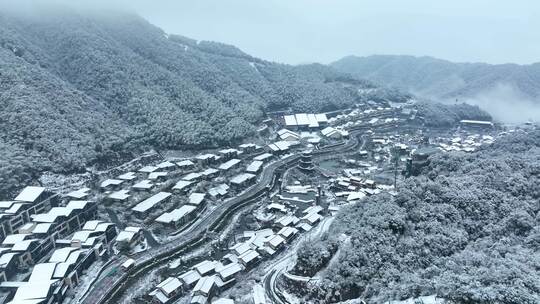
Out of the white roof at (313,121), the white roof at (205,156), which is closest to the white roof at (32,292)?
the white roof at (205,156)

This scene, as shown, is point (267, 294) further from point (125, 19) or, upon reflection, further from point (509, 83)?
point (509, 83)

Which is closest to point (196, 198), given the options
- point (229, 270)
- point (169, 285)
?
point (229, 270)

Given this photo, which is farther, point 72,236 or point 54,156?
point 54,156

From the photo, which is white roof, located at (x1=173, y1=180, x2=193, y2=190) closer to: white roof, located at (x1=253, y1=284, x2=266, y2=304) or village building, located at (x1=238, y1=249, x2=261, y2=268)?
village building, located at (x1=238, y1=249, x2=261, y2=268)

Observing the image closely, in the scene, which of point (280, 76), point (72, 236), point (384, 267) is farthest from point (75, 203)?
point (280, 76)

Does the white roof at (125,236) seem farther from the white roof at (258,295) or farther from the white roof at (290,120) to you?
the white roof at (290,120)

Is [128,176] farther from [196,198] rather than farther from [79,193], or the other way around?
[196,198]
